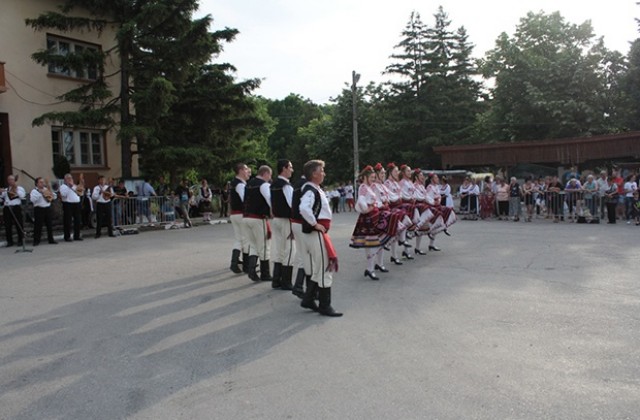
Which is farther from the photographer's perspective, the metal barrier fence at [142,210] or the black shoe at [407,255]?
the metal barrier fence at [142,210]

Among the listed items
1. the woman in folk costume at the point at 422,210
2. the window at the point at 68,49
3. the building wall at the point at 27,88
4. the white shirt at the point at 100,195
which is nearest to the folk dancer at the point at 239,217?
the woman in folk costume at the point at 422,210

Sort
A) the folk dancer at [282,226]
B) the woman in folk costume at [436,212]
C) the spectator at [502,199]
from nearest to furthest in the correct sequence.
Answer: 1. the folk dancer at [282,226]
2. the woman in folk costume at [436,212]
3. the spectator at [502,199]

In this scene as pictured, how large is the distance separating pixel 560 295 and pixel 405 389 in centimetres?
442

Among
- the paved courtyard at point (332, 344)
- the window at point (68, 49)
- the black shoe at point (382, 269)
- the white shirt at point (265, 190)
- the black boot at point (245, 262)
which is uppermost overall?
the window at point (68, 49)

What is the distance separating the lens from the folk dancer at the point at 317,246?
23.5 feet

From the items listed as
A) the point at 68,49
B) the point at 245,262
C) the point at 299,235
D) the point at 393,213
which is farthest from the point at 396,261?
the point at 68,49

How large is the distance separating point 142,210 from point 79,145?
629cm

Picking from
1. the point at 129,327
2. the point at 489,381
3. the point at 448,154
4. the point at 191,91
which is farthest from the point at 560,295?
the point at 448,154

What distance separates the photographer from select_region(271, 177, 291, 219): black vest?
8852 millimetres

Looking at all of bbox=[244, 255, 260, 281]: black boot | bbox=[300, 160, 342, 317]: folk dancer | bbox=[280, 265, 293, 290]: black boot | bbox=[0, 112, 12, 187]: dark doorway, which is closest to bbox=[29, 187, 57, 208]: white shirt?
→ bbox=[0, 112, 12, 187]: dark doorway

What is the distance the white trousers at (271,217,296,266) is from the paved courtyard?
0.57 m

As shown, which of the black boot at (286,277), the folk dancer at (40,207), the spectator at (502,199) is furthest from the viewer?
the spectator at (502,199)

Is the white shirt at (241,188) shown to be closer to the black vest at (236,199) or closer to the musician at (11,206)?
the black vest at (236,199)

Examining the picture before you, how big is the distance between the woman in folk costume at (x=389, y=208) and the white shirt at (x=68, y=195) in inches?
384
